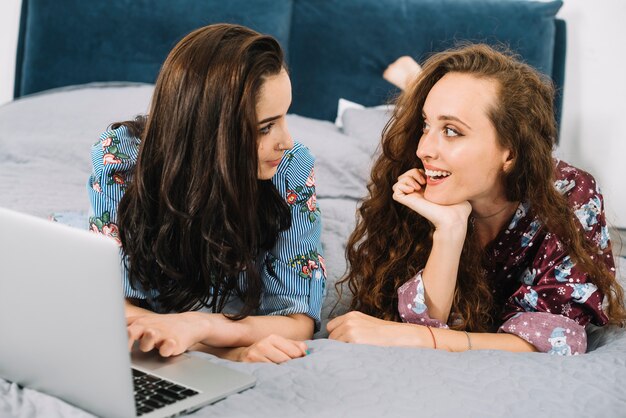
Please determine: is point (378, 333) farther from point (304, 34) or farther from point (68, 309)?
point (304, 34)

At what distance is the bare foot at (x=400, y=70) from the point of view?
9.79ft

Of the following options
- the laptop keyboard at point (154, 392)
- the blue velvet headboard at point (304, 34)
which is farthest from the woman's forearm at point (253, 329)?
the blue velvet headboard at point (304, 34)

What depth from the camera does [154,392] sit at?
1139 millimetres

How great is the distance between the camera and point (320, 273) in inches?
63.4

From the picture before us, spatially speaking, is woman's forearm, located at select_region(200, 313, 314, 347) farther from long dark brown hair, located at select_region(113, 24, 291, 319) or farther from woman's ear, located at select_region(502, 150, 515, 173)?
woman's ear, located at select_region(502, 150, 515, 173)

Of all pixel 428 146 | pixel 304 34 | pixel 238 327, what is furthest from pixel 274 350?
pixel 304 34

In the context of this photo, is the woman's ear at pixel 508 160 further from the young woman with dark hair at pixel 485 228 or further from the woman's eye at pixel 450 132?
the woman's eye at pixel 450 132

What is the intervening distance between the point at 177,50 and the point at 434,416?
2.39 ft

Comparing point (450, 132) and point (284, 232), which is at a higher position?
point (450, 132)

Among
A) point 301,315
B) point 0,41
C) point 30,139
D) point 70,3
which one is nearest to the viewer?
point 301,315

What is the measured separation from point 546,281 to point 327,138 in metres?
1.20

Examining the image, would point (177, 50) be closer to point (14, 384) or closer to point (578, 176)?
point (14, 384)

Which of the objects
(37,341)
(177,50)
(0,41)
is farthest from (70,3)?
(37,341)

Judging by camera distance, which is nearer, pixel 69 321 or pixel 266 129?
pixel 69 321
